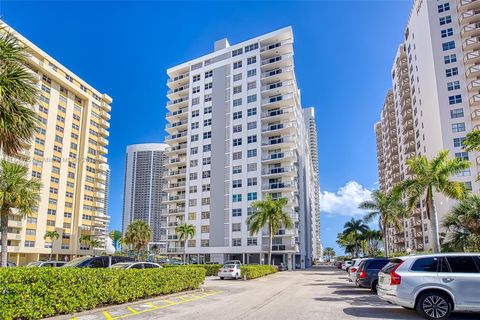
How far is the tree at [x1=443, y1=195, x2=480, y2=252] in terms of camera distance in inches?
996

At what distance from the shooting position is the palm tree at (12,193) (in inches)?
1208

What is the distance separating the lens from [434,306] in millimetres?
11266

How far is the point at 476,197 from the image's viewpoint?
87.2 ft

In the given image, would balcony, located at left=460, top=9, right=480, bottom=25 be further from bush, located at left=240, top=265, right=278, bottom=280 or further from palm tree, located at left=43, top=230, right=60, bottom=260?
palm tree, located at left=43, top=230, right=60, bottom=260

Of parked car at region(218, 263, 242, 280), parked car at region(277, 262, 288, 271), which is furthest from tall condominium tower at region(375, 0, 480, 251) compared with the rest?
parked car at region(218, 263, 242, 280)

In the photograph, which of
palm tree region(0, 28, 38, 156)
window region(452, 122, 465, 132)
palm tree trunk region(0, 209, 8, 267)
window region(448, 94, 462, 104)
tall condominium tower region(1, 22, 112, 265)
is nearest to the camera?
palm tree region(0, 28, 38, 156)

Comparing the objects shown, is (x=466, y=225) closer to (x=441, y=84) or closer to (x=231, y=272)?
(x=231, y=272)

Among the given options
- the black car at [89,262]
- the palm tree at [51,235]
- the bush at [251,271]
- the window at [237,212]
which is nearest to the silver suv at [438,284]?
the black car at [89,262]

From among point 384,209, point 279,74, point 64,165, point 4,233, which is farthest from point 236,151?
point 4,233

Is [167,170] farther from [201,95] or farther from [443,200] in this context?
[443,200]

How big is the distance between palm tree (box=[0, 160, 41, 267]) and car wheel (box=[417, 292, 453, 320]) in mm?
30072

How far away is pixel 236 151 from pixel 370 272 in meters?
53.8

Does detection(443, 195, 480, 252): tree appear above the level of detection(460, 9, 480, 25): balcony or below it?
below

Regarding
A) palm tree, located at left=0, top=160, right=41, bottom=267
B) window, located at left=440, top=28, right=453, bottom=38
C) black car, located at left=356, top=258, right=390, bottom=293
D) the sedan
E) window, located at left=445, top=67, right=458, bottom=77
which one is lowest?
black car, located at left=356, top=258, right=390, bottom=293
